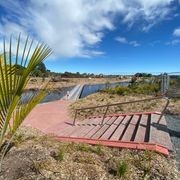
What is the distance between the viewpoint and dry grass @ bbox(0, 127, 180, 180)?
4219 millimetres

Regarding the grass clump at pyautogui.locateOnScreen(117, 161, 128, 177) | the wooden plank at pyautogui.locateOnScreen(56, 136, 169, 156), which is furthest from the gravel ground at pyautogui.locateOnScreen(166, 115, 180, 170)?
the grass clump at pyautogui.locateOnScreen(117, 161, 128, 177)

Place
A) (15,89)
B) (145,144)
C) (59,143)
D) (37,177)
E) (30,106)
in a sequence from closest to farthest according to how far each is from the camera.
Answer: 1. (15,89)
2. (30,106)
3. (37,177)
4. (145,144)
5. (59,143)

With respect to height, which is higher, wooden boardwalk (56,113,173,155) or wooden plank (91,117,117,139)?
wooden boardwalk (56,113,173,155)

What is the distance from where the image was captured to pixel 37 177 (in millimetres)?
4137

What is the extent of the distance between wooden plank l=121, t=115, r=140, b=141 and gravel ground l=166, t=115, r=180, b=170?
37.1 inches

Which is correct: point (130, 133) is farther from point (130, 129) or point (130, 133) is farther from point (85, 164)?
point (85, 164)

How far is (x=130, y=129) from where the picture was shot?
7.06 meters

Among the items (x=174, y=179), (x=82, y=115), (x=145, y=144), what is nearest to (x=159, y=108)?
(x=82, y=115)

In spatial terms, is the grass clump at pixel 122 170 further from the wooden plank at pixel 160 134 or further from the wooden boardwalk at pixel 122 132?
the wooden plank at pixel 160 134

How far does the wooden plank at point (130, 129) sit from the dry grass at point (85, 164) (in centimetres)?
100

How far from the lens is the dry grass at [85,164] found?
422 cm

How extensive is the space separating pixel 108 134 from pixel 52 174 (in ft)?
9.14

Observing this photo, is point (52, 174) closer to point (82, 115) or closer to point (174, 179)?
point (174, 179)

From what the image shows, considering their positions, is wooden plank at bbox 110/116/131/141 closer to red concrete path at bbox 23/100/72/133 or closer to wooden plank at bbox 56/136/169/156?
wooden plank at bbox 56/136/169/156
